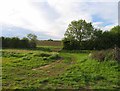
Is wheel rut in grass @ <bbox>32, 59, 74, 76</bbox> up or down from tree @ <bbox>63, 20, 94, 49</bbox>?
down

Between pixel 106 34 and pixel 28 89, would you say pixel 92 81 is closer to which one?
pixel 28 89

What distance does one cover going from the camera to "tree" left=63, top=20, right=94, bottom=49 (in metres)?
51.0

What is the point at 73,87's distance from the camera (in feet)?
33.0

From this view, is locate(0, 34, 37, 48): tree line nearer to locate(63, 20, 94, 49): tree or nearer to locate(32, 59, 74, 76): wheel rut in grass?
locate(63, 20, 94, 49): tree

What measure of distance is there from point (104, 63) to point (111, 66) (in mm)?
1017

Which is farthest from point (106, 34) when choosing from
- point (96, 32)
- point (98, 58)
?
point (98, 58)

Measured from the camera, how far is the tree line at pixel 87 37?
47594mm

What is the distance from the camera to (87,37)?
51.5m

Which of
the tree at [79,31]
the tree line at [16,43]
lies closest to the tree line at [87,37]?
the tree at [79,31]

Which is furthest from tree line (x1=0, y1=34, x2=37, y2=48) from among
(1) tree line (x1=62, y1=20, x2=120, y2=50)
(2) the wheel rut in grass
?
(2) the wheel rut in grass

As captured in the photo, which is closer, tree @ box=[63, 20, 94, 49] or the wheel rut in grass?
the wheel rut in grass

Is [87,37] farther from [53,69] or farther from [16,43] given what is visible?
[53,69]

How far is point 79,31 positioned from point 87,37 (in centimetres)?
252

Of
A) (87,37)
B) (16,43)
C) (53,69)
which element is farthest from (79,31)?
(53,69)
